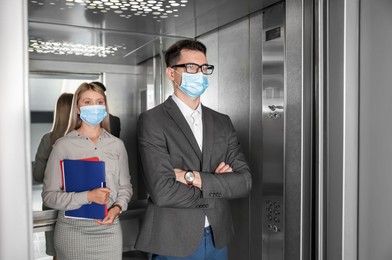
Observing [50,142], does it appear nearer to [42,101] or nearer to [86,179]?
[42,101]

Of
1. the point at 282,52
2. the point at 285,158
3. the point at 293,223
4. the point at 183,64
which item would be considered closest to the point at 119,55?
the point at 183,64

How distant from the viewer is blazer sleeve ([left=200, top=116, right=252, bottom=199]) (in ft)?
6.44

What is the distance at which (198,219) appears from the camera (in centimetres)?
203

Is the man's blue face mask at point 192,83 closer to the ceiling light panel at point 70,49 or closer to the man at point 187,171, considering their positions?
the man at point 187,171

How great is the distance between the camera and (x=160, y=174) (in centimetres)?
Answer: 194

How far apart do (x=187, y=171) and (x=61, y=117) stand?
1.23m

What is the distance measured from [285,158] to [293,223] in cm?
37

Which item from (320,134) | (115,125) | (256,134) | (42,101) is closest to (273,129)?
(256,134)

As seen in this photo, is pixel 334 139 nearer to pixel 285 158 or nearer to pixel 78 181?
pixel 285 158

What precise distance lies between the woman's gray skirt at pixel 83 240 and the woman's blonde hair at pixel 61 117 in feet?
2.40

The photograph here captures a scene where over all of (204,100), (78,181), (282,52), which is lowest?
(78,181)

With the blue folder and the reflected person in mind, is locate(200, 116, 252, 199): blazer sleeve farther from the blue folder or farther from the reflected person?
the reflected person

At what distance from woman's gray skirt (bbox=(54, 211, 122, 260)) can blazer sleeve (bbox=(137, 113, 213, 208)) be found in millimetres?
→ 379

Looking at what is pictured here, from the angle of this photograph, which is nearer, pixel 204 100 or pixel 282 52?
pixel 282 52
